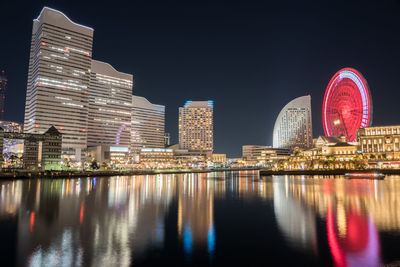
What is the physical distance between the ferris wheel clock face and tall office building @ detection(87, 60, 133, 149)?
4746 inches

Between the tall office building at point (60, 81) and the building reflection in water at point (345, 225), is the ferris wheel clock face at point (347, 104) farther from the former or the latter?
the tall office building at point (60, 81)

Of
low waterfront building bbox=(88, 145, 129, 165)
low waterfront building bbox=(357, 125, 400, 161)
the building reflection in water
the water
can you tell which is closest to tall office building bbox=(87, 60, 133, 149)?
low waterfront building bbox=(88, 145, 129, 165)

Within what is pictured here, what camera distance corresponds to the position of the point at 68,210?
26.4m

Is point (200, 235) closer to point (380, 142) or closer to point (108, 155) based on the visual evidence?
point (380, 142)

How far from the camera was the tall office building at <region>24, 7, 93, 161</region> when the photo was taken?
141875 millimetres

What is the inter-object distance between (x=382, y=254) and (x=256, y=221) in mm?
9897

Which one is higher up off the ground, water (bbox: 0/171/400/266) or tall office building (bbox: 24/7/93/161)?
tall office building (bbox: 24/7/93/161)

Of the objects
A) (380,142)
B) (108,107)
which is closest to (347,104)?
(380,142)

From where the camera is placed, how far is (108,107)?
181m

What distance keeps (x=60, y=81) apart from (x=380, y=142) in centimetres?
15770

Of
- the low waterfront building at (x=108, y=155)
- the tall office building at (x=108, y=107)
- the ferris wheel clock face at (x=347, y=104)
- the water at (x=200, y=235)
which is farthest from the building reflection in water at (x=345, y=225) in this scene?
the tall office building at (x=108, y=107)

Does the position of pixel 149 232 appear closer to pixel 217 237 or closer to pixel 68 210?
pixel 217 237

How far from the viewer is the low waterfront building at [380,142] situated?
107 metres

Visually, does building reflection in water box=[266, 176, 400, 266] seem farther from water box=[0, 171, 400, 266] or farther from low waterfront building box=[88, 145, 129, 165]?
low waterfront building box=[88, 145, 129, 165]
